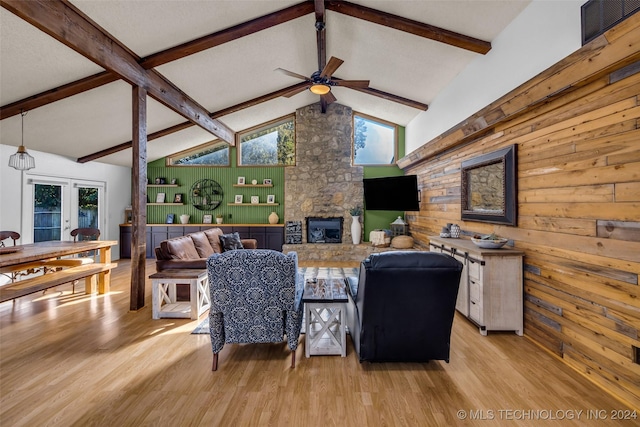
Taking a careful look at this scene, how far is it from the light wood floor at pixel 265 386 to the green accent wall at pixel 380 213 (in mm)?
4858

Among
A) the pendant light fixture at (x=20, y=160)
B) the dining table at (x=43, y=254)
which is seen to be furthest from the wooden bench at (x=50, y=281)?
the pendant light fixture at (x=20, y=160)

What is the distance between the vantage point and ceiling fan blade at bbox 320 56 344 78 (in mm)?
3848

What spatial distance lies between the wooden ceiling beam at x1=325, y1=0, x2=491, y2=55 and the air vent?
148 centimetres

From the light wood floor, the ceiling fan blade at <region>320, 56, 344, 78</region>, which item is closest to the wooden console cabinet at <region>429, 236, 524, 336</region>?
the light wood floor

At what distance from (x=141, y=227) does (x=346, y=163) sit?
206 inches

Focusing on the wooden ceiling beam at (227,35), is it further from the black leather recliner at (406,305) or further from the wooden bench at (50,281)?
the black leather recliner at (406,305)

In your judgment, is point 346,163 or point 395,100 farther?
point 346,163

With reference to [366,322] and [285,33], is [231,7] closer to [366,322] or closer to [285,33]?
[285,33]

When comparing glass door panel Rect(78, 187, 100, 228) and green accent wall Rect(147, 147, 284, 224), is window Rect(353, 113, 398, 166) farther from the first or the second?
glass door panel Rect(78, 187, 100, 228)

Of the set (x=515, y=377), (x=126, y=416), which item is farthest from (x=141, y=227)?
(x=515, y=377)

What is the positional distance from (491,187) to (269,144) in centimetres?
602

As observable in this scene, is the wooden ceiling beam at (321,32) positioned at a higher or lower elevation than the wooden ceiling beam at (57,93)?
higher

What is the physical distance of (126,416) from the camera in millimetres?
1979

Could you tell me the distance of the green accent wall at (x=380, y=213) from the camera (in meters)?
8.01
